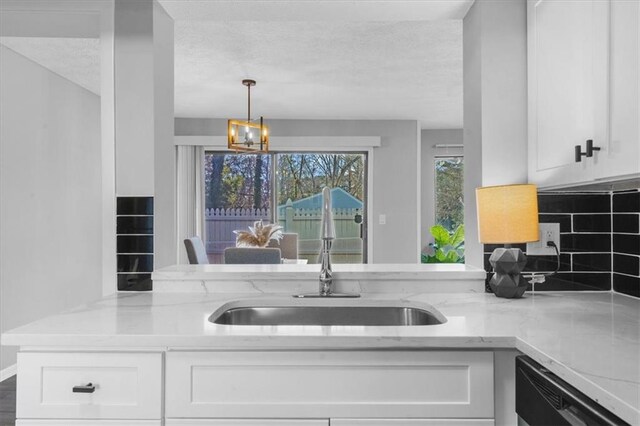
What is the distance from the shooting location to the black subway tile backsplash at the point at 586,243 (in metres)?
1.88

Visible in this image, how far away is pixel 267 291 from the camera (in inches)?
74.7

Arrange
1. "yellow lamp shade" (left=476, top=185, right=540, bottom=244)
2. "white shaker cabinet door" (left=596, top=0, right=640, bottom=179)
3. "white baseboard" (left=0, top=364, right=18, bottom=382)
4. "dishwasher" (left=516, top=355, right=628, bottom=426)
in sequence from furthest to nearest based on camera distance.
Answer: "white baseboard" (left=0, top=364, right=18, bottom=382), "yellow lamp shade" (left=476, top=185, right=540, bottom=244), "white shaker cabinet door" (left=596, top=0, right=640, bottom=179), "dishwasher" (left=516, top=355, right=628, bottom=426)

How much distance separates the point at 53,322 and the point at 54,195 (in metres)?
3.05

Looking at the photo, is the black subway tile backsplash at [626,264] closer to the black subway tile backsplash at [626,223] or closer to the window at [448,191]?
the black subway tile backsplash at [626,223]

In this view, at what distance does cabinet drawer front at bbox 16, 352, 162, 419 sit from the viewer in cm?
125

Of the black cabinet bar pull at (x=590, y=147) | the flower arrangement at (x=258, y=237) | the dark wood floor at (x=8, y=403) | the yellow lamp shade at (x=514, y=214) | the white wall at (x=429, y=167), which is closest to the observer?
the black cabinet bar pull at (x=590, y=147)

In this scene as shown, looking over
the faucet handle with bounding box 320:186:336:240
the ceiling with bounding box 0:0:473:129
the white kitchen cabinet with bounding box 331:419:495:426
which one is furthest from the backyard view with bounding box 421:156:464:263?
the white kitchen cabinet with bounding box 331:419:495:426

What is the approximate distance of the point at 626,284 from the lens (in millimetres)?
1795

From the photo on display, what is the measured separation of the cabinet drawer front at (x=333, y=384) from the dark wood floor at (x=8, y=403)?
2.13 metres

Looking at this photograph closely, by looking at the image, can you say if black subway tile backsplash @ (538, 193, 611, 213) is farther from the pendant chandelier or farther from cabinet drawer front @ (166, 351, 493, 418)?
the pendant chandelier

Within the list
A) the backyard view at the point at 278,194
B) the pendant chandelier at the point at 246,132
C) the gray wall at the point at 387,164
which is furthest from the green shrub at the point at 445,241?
the pendant chandelier at the point at 246,132

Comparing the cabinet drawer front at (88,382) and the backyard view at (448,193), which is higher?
the backyard view at (448,193)

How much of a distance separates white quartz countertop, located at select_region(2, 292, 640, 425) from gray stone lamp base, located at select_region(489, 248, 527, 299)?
0.12 meters

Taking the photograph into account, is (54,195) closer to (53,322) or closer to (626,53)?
(53,322)
